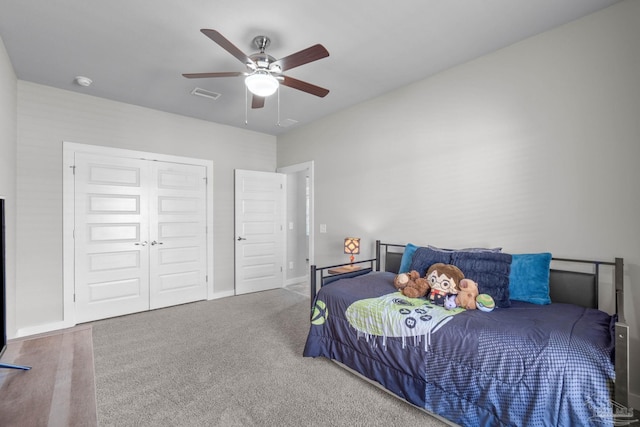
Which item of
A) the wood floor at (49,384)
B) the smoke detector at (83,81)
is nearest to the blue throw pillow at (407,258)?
the wood floor at (49,384)

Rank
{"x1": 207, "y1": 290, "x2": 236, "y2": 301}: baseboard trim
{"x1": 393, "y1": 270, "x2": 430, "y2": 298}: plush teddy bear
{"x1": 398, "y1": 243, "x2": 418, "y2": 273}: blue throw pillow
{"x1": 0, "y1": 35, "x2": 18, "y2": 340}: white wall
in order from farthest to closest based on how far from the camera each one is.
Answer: {"x1": 207, "y1": 290, "x2": 236, "y2": 301}: baseboard trim → {"x1": 398, "y1": 243, "x2": 418, "y2": 273}: blue throw pillow → {"x1": 0, "y1": 35, "x2": 18, "y2": 340}: white wall → {"x1": 393, "y1": 270, "x2": 430, "y2": 298}: plush teddy bear

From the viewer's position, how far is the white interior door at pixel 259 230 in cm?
493

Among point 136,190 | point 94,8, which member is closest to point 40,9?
point 94,8

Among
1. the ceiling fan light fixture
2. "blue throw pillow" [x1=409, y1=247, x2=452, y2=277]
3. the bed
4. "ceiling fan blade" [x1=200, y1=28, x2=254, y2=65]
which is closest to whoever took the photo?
the bed

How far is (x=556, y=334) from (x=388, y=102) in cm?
286

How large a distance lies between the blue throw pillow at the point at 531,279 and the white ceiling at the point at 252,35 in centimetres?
183

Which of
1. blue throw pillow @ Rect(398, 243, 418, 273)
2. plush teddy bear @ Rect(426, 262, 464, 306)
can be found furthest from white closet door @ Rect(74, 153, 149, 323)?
plush teddy bear @ Rect(426, 262, 464, 306)

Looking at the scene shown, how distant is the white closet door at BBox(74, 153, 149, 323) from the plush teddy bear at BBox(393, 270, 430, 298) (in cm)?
339

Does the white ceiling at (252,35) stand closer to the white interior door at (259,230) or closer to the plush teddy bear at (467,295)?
the white interior door at (259,230)

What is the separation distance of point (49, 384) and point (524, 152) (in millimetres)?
3467

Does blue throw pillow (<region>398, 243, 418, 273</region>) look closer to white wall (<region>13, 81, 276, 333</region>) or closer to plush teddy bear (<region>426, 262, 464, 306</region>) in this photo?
plush teddy bear (<region>426, 262, 464, 306</region>)

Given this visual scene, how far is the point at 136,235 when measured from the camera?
13.2ft

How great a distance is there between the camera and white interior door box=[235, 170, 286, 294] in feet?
16.2

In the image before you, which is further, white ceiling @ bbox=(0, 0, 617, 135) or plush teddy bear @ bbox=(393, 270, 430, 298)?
plush teddy bear @ bbox=(393, 270, 430, 298)
